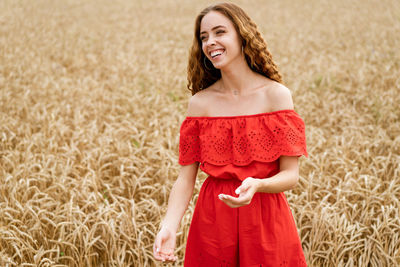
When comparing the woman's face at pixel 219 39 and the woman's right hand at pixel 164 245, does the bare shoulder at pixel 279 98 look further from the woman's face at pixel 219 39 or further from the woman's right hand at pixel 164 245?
the woman's right hand at pixel 164 245

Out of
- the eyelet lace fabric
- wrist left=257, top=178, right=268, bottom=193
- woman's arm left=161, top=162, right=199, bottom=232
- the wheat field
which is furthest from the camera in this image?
the wheat field

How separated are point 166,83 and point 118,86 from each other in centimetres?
90

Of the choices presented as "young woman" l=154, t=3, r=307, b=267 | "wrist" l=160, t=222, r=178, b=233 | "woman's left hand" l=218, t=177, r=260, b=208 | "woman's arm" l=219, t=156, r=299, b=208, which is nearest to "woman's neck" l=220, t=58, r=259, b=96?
"young woman" l=154, t=3, r=307, b=267

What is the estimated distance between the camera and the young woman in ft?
5.14

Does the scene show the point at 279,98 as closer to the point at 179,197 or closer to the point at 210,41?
the point at 210,41

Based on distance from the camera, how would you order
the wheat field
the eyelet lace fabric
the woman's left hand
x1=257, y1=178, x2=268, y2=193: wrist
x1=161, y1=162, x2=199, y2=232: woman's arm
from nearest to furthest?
1. the woman's left hand
2. x1=257, y1=178, x2=268, y2=193: wrist
3. the eyelet lace fabric
4. x1=161, y1=162, x2=199, y2=232: woman's arm
5. the wheat field

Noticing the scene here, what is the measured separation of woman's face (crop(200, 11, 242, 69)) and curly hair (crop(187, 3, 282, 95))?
0.03 meters

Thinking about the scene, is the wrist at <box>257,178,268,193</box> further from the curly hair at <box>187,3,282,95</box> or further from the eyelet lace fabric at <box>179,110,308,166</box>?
the curly hair at <box>187,3,282,95</box>

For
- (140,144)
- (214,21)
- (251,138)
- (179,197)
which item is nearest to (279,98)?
(251,138)

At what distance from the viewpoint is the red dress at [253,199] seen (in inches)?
61.5

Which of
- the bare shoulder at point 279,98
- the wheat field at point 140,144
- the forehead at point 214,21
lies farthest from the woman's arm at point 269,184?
the wheat field at point 140,144

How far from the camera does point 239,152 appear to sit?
1595 millimetres

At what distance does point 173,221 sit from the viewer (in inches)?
64.7

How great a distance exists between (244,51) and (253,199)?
0.66 m
